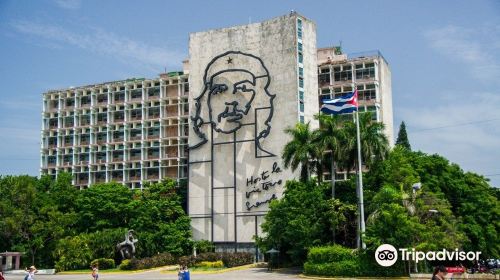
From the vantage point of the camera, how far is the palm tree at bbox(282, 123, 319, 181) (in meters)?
62.2

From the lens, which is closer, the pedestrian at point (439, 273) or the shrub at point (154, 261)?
the pedestrian at point (439, 273)

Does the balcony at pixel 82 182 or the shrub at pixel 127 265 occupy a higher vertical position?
the balcony at pixel 82 182

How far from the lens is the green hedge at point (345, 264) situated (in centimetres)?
4738

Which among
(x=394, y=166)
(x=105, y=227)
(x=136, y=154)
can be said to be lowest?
(x=105, y=227)

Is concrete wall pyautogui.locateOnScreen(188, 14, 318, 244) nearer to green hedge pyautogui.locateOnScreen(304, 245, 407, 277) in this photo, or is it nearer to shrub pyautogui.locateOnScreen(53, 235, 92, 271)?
shrub pyautogui.locateOnScreen(53, 235, 92, 271)

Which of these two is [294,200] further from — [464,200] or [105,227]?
[105,227]

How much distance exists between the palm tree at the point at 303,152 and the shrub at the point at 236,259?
12186 millimetres

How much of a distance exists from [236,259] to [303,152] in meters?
15.3

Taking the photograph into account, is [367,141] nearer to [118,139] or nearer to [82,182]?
[118,139]

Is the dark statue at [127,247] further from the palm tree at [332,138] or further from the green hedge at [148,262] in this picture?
the palm tree at [332,138]

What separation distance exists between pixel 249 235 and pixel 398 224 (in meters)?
36.1

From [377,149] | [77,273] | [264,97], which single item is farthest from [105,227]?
[377,149]

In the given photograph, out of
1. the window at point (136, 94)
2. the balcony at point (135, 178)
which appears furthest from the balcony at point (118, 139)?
the window at point (136, 94)

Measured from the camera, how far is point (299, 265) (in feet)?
205
